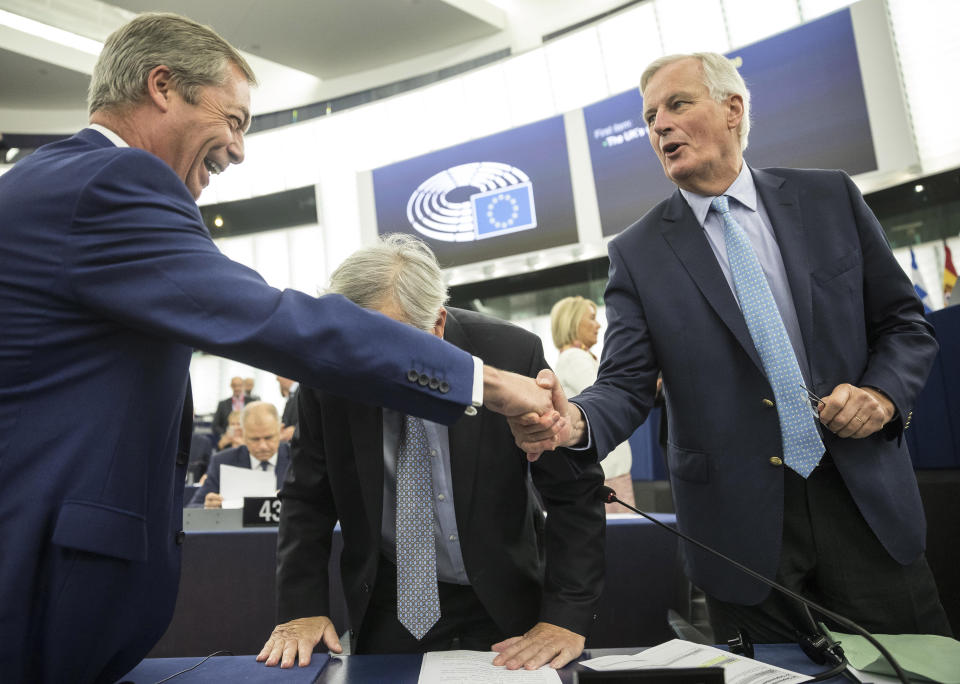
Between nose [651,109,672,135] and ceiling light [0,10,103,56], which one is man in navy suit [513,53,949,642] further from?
ceiling light [0,10,103,56]

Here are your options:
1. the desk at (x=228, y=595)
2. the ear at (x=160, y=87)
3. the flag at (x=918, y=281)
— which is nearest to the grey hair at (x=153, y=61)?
the ear at (x=160, y=87)

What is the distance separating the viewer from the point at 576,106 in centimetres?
808

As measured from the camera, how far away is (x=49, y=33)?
37.5ft

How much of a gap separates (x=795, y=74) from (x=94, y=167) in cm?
612

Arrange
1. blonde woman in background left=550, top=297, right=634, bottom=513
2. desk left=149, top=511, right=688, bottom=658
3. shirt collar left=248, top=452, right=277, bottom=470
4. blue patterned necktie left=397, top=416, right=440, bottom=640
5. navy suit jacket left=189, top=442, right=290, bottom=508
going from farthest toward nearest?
shirt collar left=248, top=452, right=277, bottom=470 < navy suit jacket left=189, top=442, right=290, bottom=508 < blonde woman in background left=550, top=297, right=634, bottom=513 < desk left=149, top=511, right=688, bottom=658 < blue patterned necktie left=397, top=416, right=440, bottom=640

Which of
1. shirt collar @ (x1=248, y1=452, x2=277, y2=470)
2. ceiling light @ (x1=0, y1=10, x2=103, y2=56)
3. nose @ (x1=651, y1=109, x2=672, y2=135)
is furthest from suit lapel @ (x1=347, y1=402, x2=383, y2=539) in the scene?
ceiling light @ (x1=0, y1=10, x2=103, y2=56)

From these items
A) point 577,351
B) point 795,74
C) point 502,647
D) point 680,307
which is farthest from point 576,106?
point 502,647

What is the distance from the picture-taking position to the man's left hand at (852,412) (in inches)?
53.0

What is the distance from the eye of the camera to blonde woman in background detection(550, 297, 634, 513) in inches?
160

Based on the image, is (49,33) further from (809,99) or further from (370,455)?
(370,455)

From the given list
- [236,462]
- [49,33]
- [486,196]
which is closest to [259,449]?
[236,462]

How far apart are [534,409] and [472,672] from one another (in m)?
0.46

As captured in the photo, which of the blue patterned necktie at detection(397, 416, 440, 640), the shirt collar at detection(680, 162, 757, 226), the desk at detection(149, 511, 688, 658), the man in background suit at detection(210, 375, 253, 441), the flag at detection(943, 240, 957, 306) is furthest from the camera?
the man in background suit at detection(210, 375, 253, 441)

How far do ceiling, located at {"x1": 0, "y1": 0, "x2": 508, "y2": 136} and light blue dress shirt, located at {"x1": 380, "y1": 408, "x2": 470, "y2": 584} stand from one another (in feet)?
32.0
